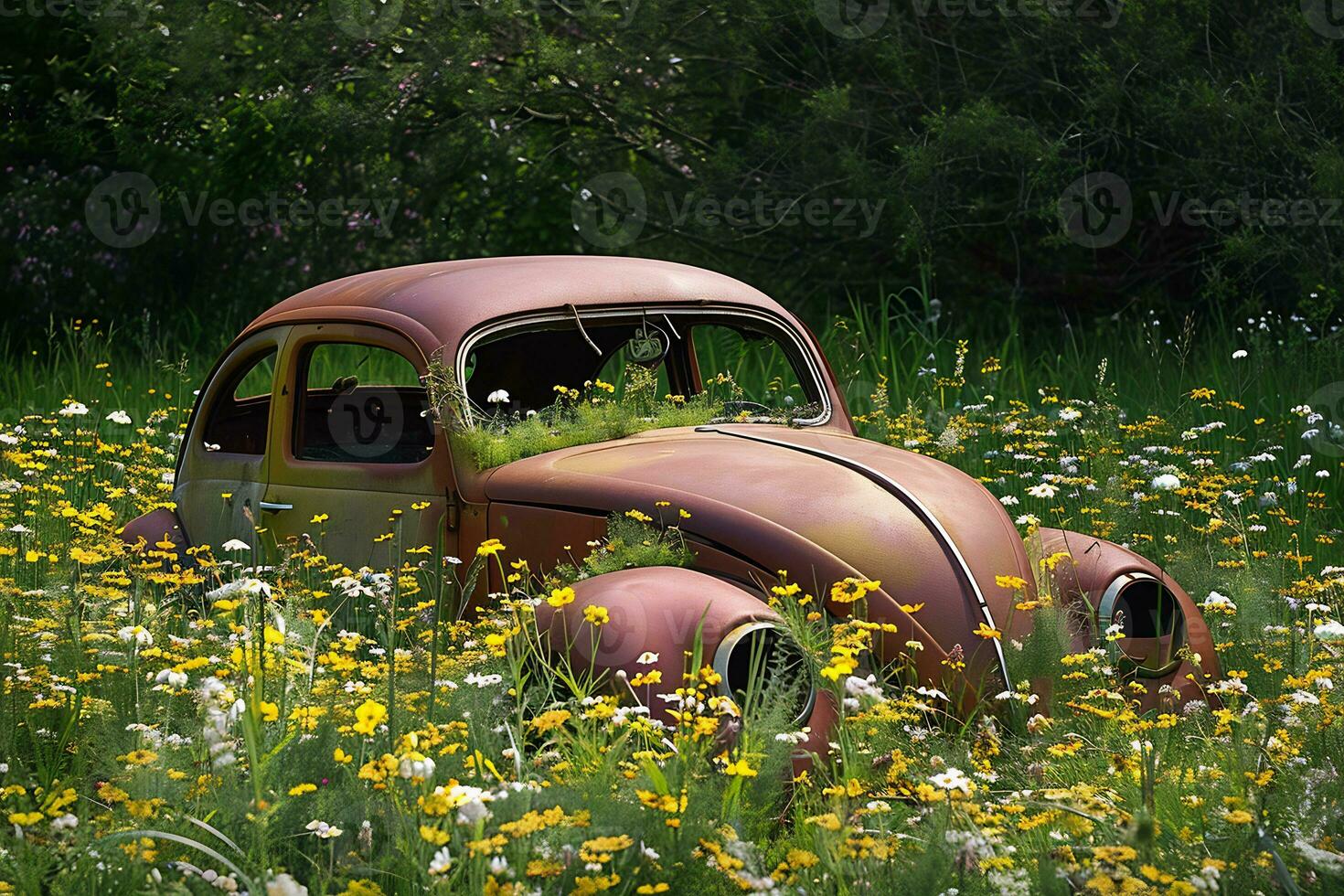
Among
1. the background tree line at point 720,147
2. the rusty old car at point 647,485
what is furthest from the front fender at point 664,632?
the background tree line at point 720,147

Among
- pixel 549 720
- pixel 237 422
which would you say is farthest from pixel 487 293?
pixel 549 720

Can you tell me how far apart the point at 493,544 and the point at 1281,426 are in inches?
212

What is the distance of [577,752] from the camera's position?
9.88 ft

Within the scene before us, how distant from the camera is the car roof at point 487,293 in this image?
4.46 metres

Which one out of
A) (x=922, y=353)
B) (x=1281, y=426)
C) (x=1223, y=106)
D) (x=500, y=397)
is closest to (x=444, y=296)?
(x=500, y=397)

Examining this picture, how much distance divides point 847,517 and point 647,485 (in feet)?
1.78

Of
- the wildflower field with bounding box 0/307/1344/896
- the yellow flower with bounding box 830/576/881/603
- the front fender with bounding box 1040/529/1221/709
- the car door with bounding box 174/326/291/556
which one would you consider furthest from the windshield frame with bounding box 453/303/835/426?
the yellow flower with bounding box 830/576/881/603

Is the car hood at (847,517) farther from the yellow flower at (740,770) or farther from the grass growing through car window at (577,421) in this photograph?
the yellow flower at (740,770)

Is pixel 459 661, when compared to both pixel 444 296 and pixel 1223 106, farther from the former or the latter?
pixel 1223 106

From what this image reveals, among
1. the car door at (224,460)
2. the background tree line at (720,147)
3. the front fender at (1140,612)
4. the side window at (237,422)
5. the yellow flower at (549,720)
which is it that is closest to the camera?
the yellow flower at (549,720)

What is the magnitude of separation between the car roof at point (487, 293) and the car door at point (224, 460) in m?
0.15

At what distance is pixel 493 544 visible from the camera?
3502 millimetres

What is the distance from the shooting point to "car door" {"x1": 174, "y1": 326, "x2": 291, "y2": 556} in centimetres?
499

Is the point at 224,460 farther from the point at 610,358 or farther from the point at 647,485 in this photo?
the point at 647,485
